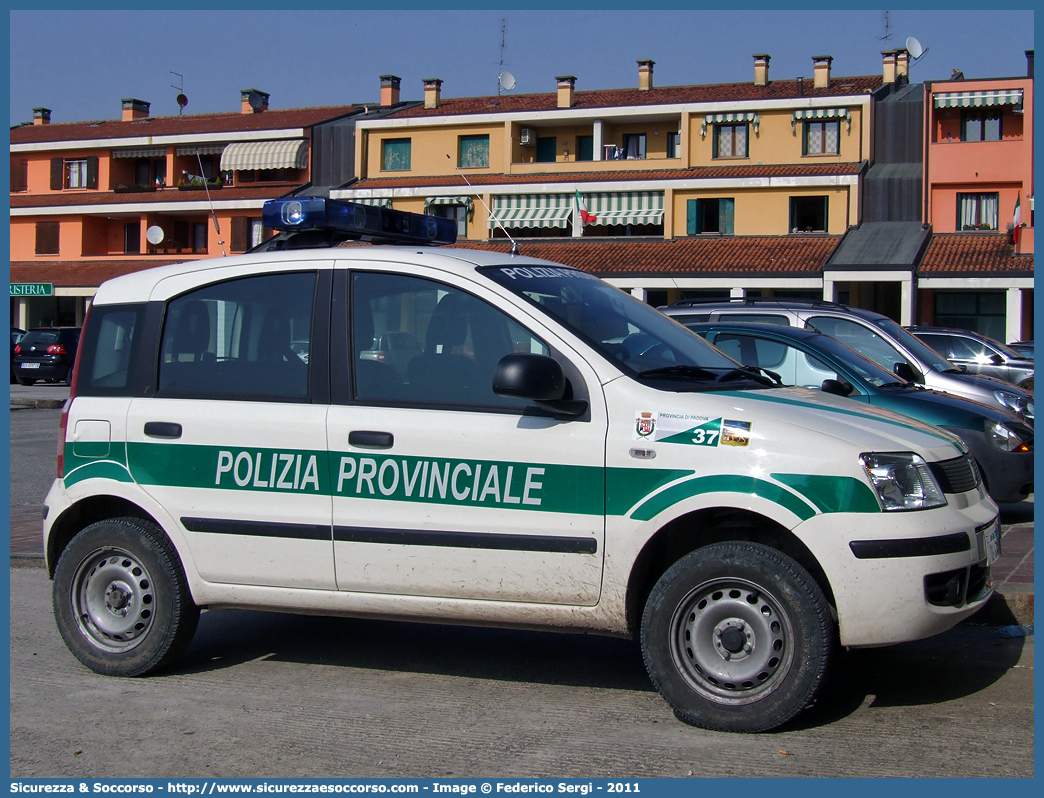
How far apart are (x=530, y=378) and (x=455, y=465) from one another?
0.56 metres

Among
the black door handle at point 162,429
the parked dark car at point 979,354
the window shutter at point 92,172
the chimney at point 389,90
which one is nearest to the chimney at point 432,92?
the chimney at point 389,90

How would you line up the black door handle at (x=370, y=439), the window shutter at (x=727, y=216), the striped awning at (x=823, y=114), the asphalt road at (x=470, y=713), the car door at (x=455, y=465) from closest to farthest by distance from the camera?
1. the asphalt road at (x=470, y=713)
2. the car door at (x=455, y=465)
3. the black door handle at (x=370, y=439)
4. the striped awning at (x=823, y=114)
5. the window shutter at (x=727, y=216)

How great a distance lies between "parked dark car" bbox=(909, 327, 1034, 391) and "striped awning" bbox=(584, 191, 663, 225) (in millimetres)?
24959

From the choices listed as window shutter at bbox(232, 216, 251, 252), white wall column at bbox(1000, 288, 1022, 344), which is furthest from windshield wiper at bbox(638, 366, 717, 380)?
window shutter at bbox(232, 216, 251, 252)

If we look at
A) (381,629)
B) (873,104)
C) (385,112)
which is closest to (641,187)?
(873,104)

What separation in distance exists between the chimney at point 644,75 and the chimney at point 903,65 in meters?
10.1

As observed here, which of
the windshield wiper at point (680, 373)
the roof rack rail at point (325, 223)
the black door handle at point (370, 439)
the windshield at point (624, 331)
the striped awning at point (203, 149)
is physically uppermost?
the striped awning at point (203, 149)

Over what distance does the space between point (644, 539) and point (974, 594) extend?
4.42 feet

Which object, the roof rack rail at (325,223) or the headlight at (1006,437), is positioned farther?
the headlight at (1006,437)

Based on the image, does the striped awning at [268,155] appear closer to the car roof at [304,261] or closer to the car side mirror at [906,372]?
the car side mirror at [906,372]

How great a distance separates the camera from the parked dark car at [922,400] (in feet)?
28.6

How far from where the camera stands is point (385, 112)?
54.0 meters

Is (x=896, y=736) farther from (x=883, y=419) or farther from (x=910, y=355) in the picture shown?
(x=910, y=355)

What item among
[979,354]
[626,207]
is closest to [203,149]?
[626,207]
